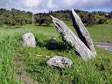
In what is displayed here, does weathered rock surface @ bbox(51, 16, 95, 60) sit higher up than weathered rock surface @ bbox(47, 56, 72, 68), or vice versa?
weathered rock surface @ bbox(51, 16, 95, 60)

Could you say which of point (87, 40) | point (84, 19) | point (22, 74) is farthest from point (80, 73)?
point (84, 19)

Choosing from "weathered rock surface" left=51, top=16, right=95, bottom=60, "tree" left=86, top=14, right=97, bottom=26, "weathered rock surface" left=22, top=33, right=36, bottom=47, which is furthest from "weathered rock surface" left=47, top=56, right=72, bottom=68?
"tree" left=86, top=14, right=97, bottom=26

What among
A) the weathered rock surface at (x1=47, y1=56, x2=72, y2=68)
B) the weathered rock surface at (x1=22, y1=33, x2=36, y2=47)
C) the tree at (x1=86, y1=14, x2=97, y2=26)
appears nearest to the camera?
the weathered rock surface at (x1=47, y1=56, x2=72, y2=68)

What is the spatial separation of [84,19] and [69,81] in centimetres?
4871

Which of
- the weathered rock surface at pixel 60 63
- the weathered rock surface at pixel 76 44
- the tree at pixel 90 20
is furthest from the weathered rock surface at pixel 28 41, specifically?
the tree at pixel 90 20

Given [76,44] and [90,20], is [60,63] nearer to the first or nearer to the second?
[76,44]

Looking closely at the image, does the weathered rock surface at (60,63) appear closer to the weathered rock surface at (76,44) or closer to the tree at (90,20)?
the weathered rock surface at (76,44)

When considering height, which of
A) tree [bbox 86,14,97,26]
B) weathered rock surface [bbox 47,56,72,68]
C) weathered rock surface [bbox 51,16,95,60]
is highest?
tree [bbox 86,14,97,26]

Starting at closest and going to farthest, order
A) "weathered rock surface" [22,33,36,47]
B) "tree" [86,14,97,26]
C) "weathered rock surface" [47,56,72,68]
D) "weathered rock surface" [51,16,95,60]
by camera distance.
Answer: "weathered rock surface" [47,56,72,68], "weathered rock surface" [51,16,95,60], "weathered rock surface" [22,33,36,47], "tree" [86,14,97,26]

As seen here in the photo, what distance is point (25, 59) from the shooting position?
6.84 m

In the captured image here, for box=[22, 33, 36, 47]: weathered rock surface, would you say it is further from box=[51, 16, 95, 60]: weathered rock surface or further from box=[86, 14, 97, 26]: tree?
box=[86, 14, 97, 26]: tree

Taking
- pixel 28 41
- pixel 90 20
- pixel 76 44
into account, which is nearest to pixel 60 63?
pixel 76 44

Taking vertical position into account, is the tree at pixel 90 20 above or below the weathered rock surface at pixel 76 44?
above

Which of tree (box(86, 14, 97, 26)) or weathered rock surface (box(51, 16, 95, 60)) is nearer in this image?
weathered rock surface (box(51, 16, 95, 60))
